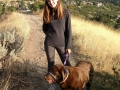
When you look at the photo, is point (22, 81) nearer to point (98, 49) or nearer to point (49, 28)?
point (49, 28)

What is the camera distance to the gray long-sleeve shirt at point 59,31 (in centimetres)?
399

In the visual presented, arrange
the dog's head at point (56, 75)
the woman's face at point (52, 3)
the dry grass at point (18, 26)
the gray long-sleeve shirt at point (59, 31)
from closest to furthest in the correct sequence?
the dog's head at point (56, 75), the woman's face at point (52, 3), the gray long-sleeve shirt at point (59, 31), the dry grass at point (18, 26)

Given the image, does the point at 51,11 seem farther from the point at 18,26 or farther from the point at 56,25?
the point at 18,26

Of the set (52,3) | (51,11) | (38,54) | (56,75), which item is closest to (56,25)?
(51,11)

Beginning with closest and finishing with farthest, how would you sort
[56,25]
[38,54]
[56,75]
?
[56,75]
[56,25]
[38,54]

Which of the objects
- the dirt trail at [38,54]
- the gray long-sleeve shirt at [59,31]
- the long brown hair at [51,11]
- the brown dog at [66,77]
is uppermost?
the long brown hair at [51,11]

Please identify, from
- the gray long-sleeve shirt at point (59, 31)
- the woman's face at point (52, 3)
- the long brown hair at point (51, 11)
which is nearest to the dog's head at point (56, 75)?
the gray long-sleeve shirt at point (59, 31)

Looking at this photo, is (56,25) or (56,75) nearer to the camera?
(56,75)

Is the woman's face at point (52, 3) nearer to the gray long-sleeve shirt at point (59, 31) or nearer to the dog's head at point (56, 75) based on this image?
the gray long-sleeve shirt at point (59, 31)

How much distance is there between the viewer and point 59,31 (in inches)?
158

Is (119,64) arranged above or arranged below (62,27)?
below

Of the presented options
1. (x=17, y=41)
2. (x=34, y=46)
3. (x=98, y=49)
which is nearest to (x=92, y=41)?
(x=98, y=49)

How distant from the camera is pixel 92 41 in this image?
9.27m

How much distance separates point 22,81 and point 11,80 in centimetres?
23
